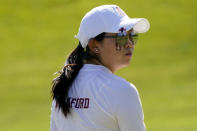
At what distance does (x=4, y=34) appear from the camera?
21.1 metres

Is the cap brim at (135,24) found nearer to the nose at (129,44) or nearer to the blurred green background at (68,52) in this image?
the nose at (129,44)

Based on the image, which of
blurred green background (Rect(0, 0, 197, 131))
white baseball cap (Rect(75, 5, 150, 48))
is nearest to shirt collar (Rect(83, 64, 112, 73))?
white baseball cap (Rect(75, 5, 150, 48))

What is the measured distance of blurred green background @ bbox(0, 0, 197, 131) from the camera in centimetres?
1380

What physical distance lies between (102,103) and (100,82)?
0.10 m

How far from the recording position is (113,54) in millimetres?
2719

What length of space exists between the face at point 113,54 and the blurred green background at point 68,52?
333 inches

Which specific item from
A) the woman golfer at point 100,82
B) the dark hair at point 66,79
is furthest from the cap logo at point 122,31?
the dark hair at point 66,79

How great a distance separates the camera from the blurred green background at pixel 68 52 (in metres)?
13.8

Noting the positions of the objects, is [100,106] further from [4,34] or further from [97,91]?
[4,34]

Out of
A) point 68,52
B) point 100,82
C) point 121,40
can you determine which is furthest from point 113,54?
point 68,52

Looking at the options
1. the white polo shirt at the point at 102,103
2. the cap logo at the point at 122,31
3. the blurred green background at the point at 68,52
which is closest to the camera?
the white polo shirt at the point at 102,103

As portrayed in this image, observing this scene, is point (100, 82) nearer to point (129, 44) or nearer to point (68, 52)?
point (129, 44)

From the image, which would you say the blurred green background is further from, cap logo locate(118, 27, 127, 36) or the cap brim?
cap logo locate(118, 27, 127, 36)

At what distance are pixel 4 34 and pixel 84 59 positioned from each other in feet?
61.1
